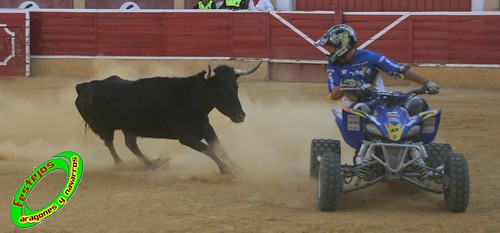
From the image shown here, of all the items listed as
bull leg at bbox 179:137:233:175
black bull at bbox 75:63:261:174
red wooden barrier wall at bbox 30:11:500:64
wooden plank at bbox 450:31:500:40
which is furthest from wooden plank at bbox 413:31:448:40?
bull leg at bbox 179:137:233:175

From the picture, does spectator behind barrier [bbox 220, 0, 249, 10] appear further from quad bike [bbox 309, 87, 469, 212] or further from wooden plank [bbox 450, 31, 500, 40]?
quad bike [bbox 309, 87, 469, 212]

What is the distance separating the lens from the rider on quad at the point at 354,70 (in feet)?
Answer: 21.8

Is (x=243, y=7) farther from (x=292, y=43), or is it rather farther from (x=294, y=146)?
(x=294, y=146)

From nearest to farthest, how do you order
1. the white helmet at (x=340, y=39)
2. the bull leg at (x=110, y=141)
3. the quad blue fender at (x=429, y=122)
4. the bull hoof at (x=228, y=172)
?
1. the quad blue fender at (x=429, y=122)
2. the white helmet at (x=340, y=39)
3. the bull hoof at (x=228, y=172)
4. the bull leg at (x=110, y=141)

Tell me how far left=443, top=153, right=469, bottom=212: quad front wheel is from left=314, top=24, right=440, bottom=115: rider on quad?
23.0 inches

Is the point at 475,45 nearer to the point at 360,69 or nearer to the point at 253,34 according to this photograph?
the point at 253,34

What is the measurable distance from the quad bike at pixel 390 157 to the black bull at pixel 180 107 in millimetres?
1693

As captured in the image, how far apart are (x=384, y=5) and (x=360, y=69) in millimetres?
11185

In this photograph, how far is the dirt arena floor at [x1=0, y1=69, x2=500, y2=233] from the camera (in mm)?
5973

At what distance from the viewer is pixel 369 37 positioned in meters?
16.0

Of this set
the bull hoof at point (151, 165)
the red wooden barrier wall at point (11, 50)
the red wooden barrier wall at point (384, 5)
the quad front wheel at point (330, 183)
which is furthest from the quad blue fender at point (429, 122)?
the red wooden barrier wall at point (11, 50)

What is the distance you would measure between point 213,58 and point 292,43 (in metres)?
1.40

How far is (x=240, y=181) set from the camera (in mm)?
7742

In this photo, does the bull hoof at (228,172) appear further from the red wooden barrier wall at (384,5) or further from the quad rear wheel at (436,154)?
the red wooden barrier wall at (384,5)
